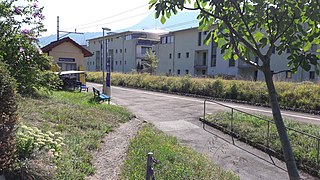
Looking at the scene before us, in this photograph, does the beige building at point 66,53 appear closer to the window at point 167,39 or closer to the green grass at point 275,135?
the green grass at point 275,135

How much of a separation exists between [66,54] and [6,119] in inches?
935

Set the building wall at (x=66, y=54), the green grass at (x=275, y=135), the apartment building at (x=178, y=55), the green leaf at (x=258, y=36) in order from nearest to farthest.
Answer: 1. the green leaf at (x=258, y=36)
2. the green grass at (x=275, y=135)
3. the building wall at (x=66, y=54)
4. the apartment building at (x=178, y=55)

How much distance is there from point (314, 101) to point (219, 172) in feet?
39.5

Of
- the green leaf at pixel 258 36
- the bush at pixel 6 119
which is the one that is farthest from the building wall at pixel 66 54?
the green leaf at pixel 258 36

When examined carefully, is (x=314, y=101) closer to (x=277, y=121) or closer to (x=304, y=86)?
(x=304, y=86)

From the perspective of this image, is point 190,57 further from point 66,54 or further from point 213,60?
point 66,54

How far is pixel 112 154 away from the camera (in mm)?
6129

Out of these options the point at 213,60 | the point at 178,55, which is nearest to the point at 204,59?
the point at 213,60

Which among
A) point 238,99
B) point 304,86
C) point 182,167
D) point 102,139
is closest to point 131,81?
point 238,99

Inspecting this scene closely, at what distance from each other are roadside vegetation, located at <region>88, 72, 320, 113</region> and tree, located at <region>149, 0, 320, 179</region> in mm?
14602

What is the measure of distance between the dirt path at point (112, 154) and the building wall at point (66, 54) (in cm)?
1899

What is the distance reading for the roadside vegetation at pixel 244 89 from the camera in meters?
15.8

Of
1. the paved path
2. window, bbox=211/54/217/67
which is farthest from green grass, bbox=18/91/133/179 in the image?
window, bbox=211/54/217/67

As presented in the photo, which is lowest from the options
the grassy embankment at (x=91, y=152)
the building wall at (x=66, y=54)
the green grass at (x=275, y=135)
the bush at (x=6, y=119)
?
the green grass at (x=275, y=135)
